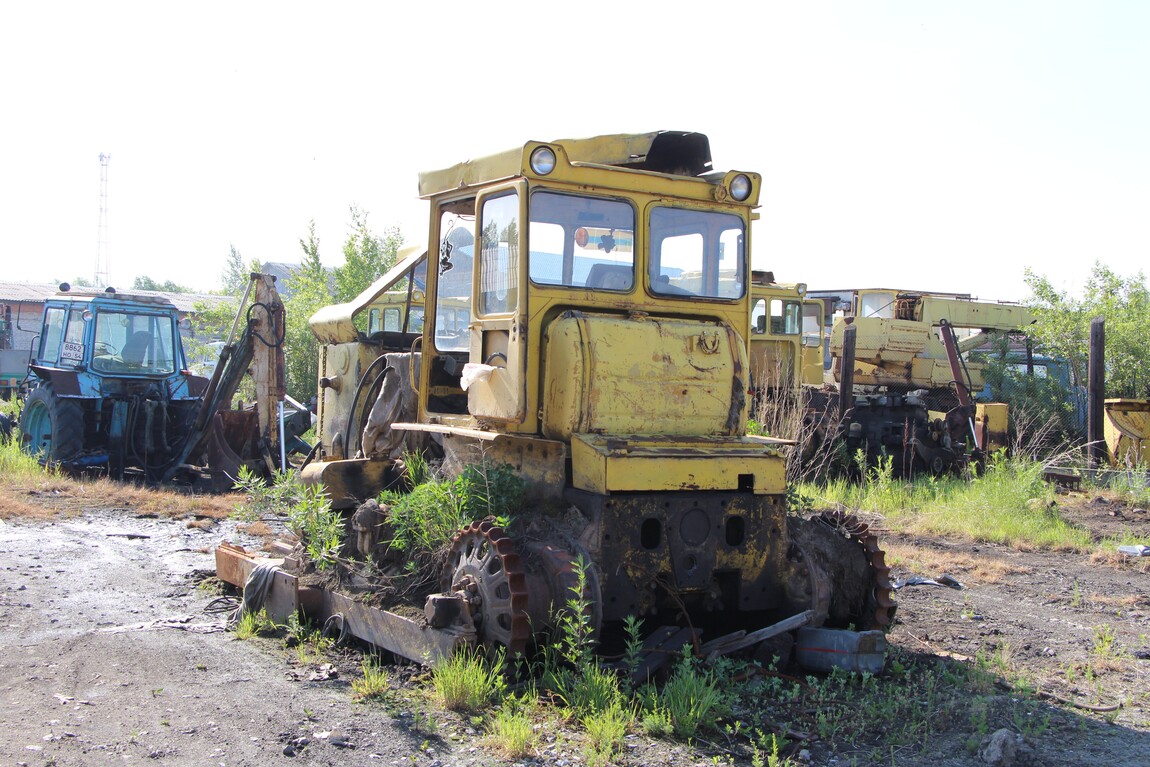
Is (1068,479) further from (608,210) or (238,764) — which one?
(238,764)

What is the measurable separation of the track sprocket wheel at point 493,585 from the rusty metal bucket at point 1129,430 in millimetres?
14381

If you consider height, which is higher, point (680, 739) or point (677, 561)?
point (677, 561)

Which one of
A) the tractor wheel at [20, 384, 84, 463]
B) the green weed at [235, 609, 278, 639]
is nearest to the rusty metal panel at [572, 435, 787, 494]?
the green weed at [235, 609, 278, 639]

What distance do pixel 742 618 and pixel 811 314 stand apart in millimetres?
16391

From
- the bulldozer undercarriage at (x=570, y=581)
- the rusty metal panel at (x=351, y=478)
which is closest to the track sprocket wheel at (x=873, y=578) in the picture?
the bulldozer undercarriage at (x=570, y=581)

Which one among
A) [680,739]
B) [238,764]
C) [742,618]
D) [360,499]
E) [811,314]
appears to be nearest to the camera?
[238,764]

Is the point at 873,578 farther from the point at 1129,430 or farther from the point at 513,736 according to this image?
the point at 1129,430

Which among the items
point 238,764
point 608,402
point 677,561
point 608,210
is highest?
point 608,210

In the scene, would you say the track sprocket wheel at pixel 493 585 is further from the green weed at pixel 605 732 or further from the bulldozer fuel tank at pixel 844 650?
the bulldozer fuel tank at pixel 844 650

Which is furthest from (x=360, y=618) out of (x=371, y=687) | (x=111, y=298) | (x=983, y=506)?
(x=111, y=298)

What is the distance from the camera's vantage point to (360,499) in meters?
7.61

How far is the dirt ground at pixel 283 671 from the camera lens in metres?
4.98

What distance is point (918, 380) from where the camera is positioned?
822 inches

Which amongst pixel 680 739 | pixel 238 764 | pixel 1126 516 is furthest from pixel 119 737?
pixel 1126 516
